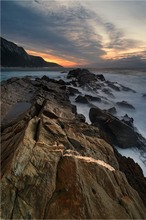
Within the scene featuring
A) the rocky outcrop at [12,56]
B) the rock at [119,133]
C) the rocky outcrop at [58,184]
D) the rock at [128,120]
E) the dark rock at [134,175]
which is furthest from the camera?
the rocky outcrop at [12,56]

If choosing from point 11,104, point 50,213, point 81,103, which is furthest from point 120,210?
point 81,103

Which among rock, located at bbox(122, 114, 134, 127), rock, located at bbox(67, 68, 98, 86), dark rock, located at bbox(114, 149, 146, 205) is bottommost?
rock, located at bbox(122, 114, 134, 127)

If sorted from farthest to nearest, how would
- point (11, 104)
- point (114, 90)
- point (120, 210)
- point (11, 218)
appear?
point (114, 90)
point (11, 104)
point (120, 210)
point (11, 218)

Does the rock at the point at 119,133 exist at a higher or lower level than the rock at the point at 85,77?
lower

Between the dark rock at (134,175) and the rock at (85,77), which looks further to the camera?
the rock at (85,77)

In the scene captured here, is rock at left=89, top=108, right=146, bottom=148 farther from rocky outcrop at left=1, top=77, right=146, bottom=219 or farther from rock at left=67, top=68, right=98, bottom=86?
rock at left=67, top=68, right=98, bottom=86

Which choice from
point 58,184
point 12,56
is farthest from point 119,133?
point 12,56

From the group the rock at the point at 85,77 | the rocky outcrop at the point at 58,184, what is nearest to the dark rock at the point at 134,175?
the rocky outcrop at the point at 58,184

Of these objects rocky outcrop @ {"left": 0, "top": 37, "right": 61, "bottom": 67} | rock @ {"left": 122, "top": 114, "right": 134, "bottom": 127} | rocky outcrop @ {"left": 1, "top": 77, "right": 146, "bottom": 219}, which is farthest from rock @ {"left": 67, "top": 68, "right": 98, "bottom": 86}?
rocky outcrop @ {"left": 0, "top": 37, "right": 61, "bottom": 67}

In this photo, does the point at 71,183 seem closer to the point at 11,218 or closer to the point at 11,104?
the point at 11,218

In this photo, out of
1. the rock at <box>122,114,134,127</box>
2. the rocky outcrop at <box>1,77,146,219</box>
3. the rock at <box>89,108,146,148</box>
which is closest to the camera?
the rocky outcrop at <box>1,77,146,219</box>

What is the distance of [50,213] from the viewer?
11.2 feet

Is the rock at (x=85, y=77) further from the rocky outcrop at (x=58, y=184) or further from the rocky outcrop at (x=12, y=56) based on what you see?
the rocky outcrop at (x=12, y=56)

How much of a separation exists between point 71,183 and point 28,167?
0.88 meters
